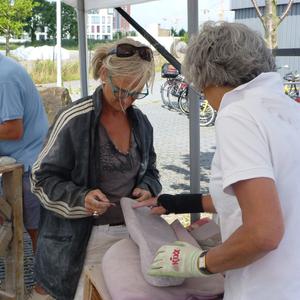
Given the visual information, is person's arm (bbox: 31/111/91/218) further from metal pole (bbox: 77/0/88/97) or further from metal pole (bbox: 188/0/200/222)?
metal pole (bbox: 77/0/88/97)

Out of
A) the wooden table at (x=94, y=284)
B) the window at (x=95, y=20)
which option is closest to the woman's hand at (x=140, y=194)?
the wooden table at (x=94, y=284)

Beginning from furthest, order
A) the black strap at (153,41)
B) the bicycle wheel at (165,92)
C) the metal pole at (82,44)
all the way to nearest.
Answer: the bicycle wheel at (165,92), the metal pole at (82,44), the black strap at (153,41)

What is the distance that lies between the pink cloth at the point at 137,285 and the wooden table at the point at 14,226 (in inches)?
42.6

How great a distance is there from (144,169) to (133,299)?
2.18 ft

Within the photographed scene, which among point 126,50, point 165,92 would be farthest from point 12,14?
point 126,50

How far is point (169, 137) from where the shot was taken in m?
9.36

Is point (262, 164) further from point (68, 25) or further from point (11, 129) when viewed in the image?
point (68, 25)

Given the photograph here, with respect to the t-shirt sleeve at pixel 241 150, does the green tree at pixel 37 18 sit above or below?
above

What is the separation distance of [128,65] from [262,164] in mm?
899

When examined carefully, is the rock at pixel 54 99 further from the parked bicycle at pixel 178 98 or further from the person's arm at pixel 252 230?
the parked bicycle at pixel 178 98

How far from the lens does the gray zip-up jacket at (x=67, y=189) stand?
1.77 m

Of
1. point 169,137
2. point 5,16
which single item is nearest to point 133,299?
point 169,137

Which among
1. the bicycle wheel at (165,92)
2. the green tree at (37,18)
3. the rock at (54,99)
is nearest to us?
the rock at (54,99)

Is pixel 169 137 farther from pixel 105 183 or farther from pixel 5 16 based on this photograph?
pixel 5 16
